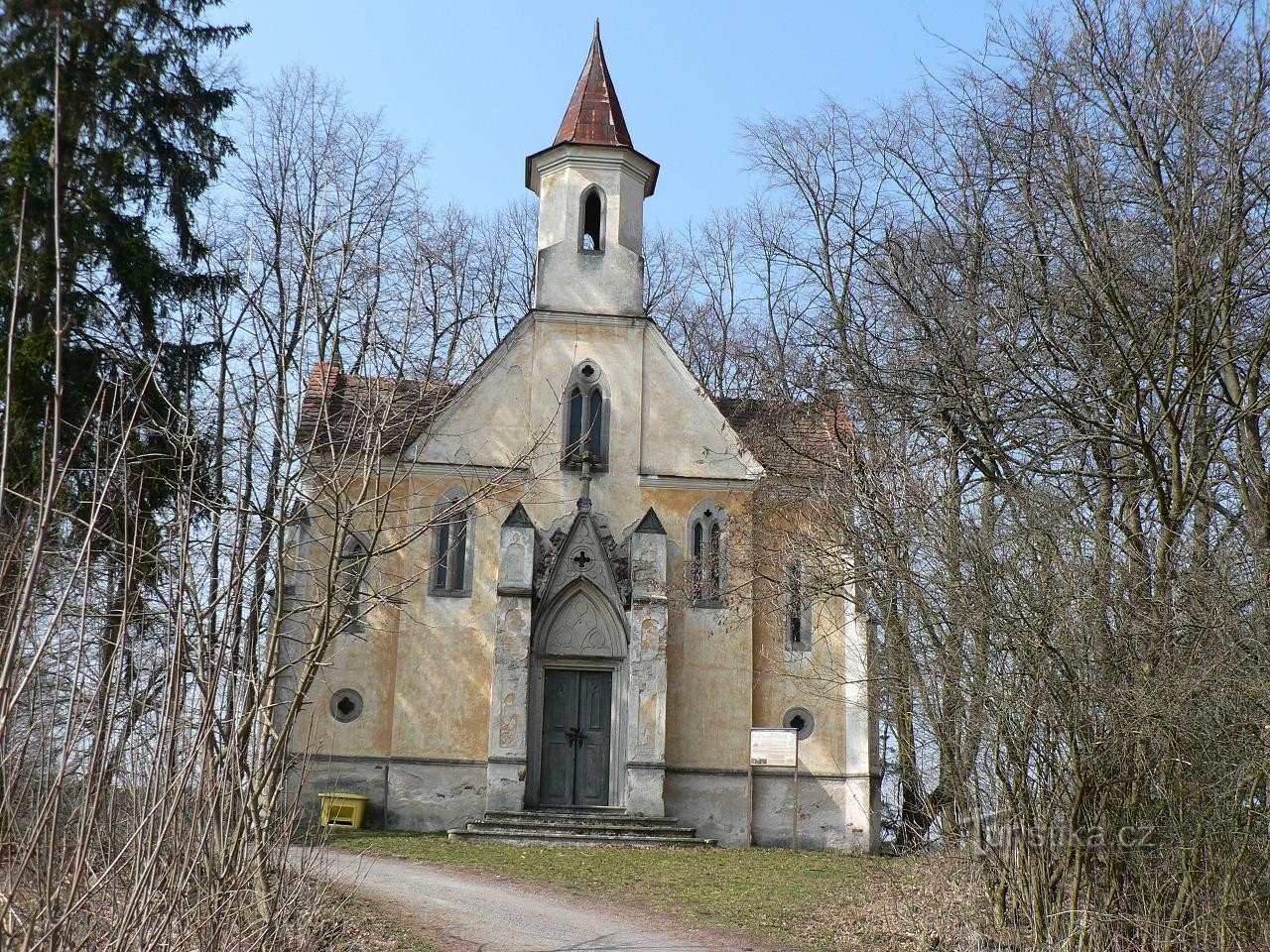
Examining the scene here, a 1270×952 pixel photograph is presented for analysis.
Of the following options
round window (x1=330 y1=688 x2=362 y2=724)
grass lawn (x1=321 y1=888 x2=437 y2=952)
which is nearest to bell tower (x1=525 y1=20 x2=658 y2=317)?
round window (x1=330 y1=688 x2=362 y2=724)

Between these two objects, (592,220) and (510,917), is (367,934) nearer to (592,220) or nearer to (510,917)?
(510,917)

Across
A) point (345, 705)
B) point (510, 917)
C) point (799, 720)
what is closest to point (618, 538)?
point (799, 720)

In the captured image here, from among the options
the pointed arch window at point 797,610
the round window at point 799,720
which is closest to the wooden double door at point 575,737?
the round window at point 799,720

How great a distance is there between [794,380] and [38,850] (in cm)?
1693

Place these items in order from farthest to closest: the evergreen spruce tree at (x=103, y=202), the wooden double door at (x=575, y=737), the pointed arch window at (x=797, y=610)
A: the wooden double door at (x=575, y=737) < the pointed arch window at (x=797, y=610) < the evergreen spruce tree at (x=103, y=202)

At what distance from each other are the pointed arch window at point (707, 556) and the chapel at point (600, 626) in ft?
0.14

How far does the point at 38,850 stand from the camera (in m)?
5.24

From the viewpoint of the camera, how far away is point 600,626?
2189 cm

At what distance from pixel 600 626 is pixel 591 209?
26.3 feet

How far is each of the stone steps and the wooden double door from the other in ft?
2.80

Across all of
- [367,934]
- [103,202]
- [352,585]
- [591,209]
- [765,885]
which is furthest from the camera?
[591,209]

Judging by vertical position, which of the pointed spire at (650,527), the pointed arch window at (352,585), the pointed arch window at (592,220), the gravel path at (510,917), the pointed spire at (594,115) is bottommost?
the gravel path at (510,917)

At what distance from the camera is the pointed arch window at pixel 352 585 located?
1066 cm

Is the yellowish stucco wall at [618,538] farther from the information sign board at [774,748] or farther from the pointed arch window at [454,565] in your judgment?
the information sign board at [774,748]
